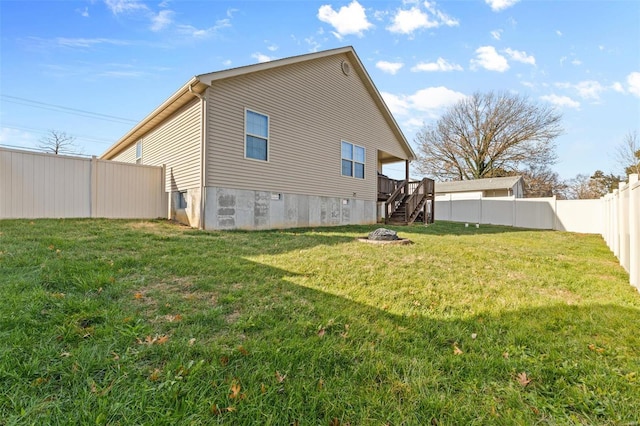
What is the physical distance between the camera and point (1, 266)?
364 cm

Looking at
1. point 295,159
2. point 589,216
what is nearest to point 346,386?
point 295,159

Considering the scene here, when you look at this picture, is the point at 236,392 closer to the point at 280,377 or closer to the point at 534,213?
the point at 280,377

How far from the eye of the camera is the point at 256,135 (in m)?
9.28

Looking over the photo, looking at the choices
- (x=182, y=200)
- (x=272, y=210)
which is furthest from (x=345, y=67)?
(x=182, y=200)

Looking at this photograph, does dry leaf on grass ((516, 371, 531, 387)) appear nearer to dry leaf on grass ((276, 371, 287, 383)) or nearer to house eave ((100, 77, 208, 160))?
dry leaf on grass ((276, 371, 287, 383))

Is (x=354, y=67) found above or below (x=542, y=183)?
above

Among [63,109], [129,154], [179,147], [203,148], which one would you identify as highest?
[63,109]

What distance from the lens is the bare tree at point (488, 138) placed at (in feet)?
83.5

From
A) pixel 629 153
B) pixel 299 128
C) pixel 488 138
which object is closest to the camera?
pixel 299 128

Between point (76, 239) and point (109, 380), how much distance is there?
4943 millimetres

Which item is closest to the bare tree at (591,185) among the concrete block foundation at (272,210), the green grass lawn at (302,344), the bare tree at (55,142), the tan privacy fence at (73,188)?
the concrete block foundation at (272,210)

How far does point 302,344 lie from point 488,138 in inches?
1214

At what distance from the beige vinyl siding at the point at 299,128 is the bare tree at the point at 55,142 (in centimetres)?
2797

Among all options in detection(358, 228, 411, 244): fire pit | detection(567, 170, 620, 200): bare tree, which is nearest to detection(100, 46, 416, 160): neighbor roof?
detection(358, 228, 411, 244): fire pit
